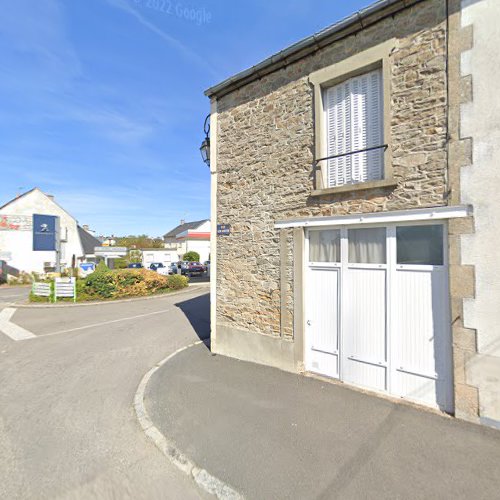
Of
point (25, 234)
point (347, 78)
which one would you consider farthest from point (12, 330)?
point (25, 234)

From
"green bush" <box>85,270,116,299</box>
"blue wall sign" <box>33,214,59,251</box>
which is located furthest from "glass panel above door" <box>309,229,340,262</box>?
"blue wall sign" <box>33,214,59,251</box>

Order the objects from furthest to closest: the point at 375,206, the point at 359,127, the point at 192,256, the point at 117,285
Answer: the point at 192,256
the point at 117,285
the point at 359,127
the point at 375,206

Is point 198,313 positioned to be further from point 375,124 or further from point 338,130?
point 375,124

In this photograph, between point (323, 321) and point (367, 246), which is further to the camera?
point (323, 321)

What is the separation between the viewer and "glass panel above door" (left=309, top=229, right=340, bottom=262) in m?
4.83

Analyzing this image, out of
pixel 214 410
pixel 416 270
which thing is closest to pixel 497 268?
pixel 416 270

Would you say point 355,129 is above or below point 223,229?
above

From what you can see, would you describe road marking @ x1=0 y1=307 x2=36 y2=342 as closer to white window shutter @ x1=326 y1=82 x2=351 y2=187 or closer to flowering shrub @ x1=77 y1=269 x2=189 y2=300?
flowering shrub @ x1=77 y1=269 x2=189 y2=300

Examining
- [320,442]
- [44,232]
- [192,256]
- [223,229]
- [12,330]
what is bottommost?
[12,330]

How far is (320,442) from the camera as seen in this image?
10.8ft

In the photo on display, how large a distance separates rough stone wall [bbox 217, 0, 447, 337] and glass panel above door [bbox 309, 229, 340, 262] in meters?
0.37

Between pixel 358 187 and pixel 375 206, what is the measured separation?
1.21ft

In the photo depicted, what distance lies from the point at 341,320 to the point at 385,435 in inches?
65.4

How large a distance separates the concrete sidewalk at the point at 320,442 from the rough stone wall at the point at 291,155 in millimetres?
1506
